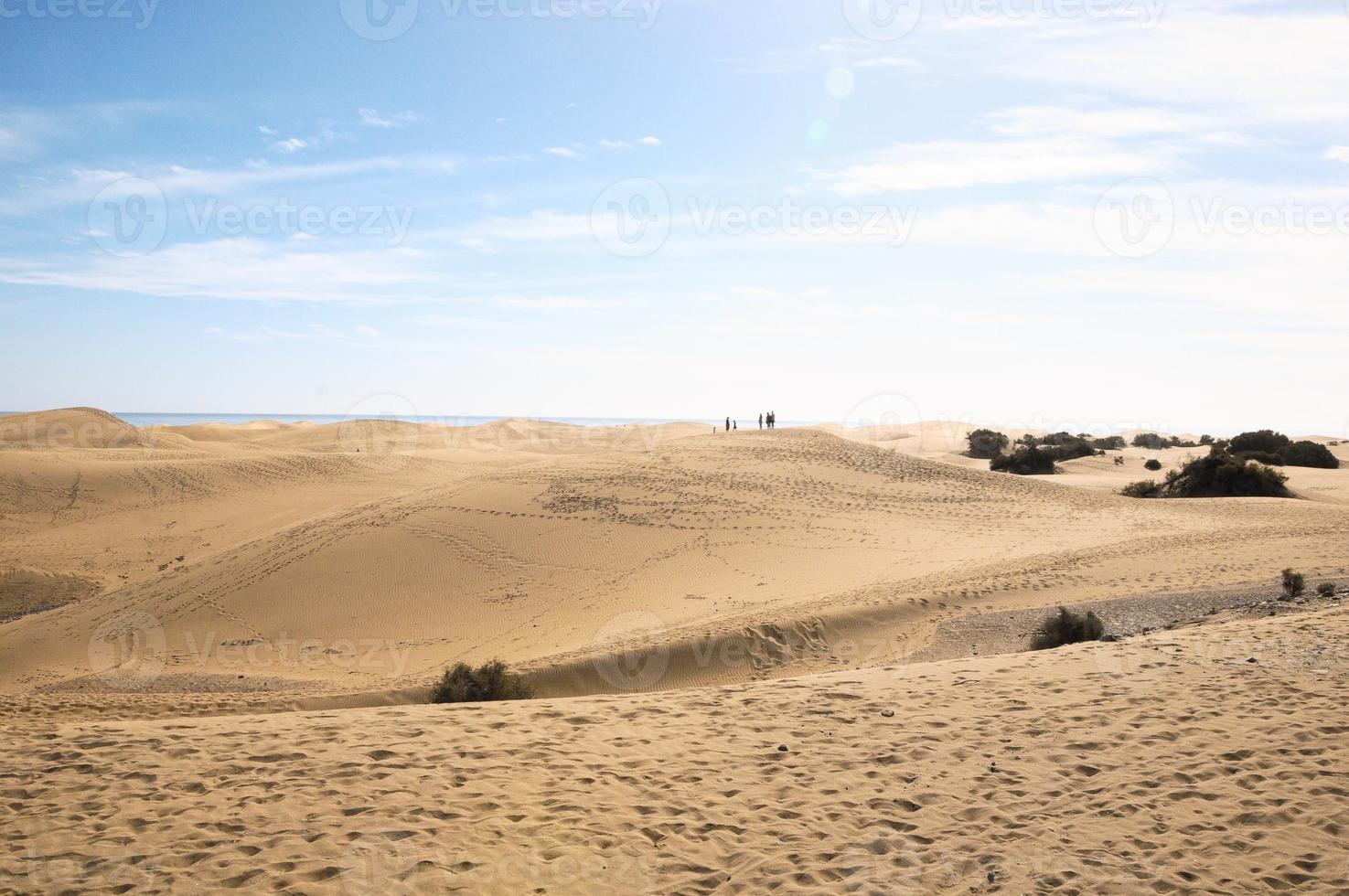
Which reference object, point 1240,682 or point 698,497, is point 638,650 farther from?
point 698,497

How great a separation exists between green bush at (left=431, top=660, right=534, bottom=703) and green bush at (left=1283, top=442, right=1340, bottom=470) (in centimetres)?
4278

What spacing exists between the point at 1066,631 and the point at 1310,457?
37.6 m

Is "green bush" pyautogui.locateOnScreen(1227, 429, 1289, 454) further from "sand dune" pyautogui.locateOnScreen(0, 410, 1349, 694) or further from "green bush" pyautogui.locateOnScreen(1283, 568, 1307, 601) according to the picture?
"green bush" pyautogui.locateOnScreen(1283, 568, 1307, 601)

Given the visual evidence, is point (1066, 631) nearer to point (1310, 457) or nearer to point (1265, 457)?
point (1265, 457)

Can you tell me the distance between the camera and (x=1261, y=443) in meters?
43.3

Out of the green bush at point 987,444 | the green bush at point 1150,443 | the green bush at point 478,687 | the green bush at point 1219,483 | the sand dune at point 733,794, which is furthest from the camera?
the green bush at point 1150,443

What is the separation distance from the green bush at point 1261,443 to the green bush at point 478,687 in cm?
4278

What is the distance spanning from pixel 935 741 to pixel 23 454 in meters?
41.6

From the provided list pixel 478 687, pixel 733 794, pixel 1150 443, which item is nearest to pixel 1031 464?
pixel 1150 443

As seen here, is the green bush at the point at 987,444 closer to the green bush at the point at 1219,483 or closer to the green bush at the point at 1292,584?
the green bush at the point at 1219,483

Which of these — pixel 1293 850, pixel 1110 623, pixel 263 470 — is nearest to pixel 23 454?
pixel 263 470

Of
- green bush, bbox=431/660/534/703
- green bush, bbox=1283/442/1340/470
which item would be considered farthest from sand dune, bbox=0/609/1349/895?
green bush, bbox=1283/442/1340/470

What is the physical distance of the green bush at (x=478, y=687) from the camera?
11602mm

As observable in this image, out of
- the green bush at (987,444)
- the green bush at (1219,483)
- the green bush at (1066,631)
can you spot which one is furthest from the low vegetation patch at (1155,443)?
the green bush at (1066,631)
